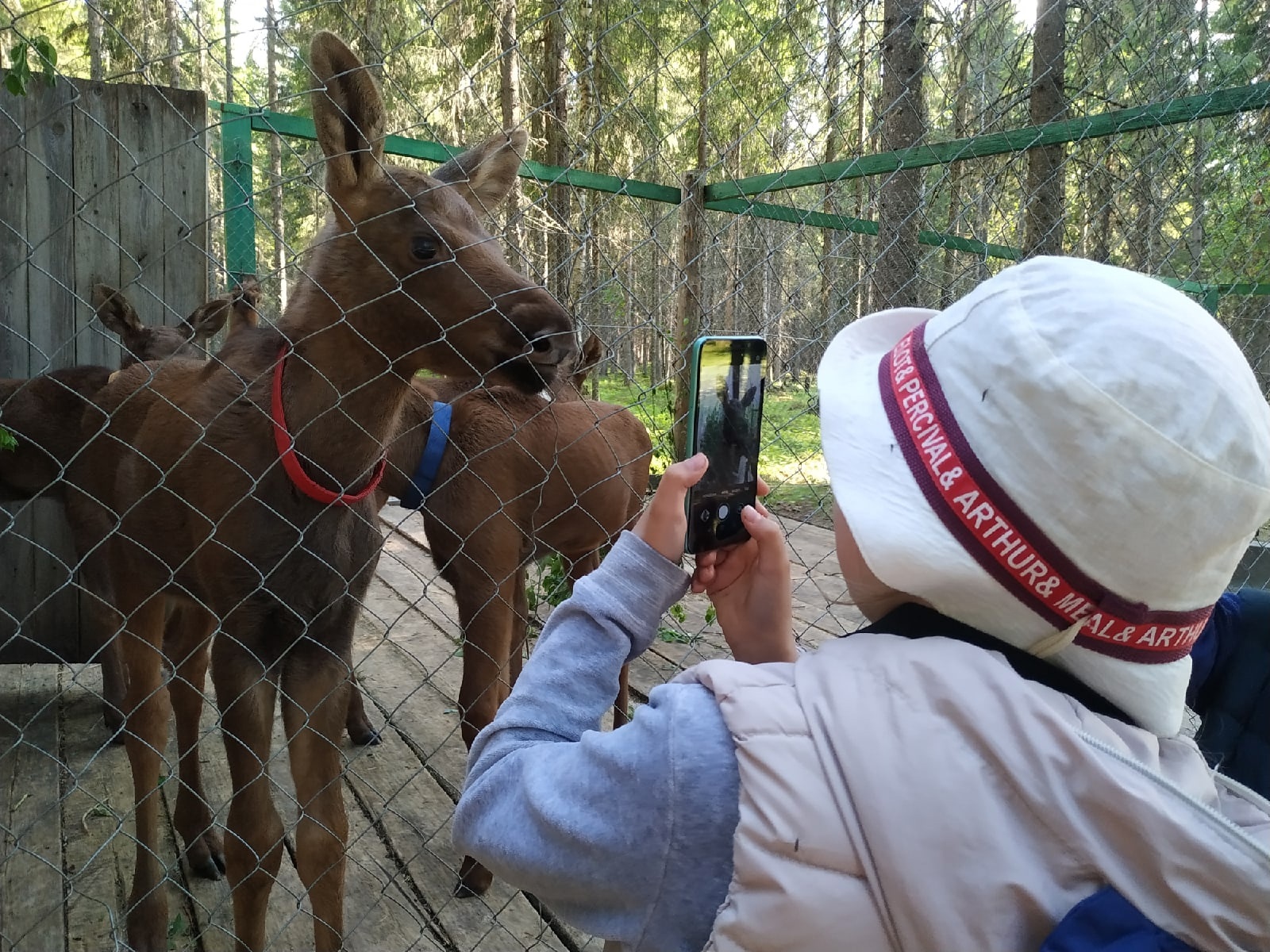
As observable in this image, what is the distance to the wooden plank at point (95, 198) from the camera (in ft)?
14.5

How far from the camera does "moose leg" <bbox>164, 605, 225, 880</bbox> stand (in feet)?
11.2

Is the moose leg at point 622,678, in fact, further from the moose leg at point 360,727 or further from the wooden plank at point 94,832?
the wooden plank at point 94,832

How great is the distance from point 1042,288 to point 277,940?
3.10 metres

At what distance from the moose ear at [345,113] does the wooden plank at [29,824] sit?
1.67 metres

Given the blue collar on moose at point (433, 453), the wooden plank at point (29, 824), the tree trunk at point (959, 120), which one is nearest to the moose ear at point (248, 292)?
the blue collar on moose at point (433, 453)

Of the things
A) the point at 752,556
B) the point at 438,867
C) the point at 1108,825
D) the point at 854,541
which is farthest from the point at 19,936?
the point at 1108,825

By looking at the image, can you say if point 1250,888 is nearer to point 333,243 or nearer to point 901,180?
point 333,243

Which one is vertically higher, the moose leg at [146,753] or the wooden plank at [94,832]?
the moose leg at [146,753]

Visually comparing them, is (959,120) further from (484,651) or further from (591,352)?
(484,651)

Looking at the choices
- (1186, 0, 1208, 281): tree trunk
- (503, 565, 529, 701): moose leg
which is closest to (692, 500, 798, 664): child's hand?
(503, 565, 529, 701): moose leg

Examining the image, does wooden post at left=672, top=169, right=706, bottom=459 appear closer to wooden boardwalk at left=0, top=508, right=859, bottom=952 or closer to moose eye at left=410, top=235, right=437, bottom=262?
wooden boardwalk at left=0, top=508, right=859, bottom=952

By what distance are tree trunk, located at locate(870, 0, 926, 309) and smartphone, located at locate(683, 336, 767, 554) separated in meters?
2.11

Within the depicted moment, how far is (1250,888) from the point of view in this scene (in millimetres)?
983

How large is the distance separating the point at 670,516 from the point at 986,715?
57 cm
